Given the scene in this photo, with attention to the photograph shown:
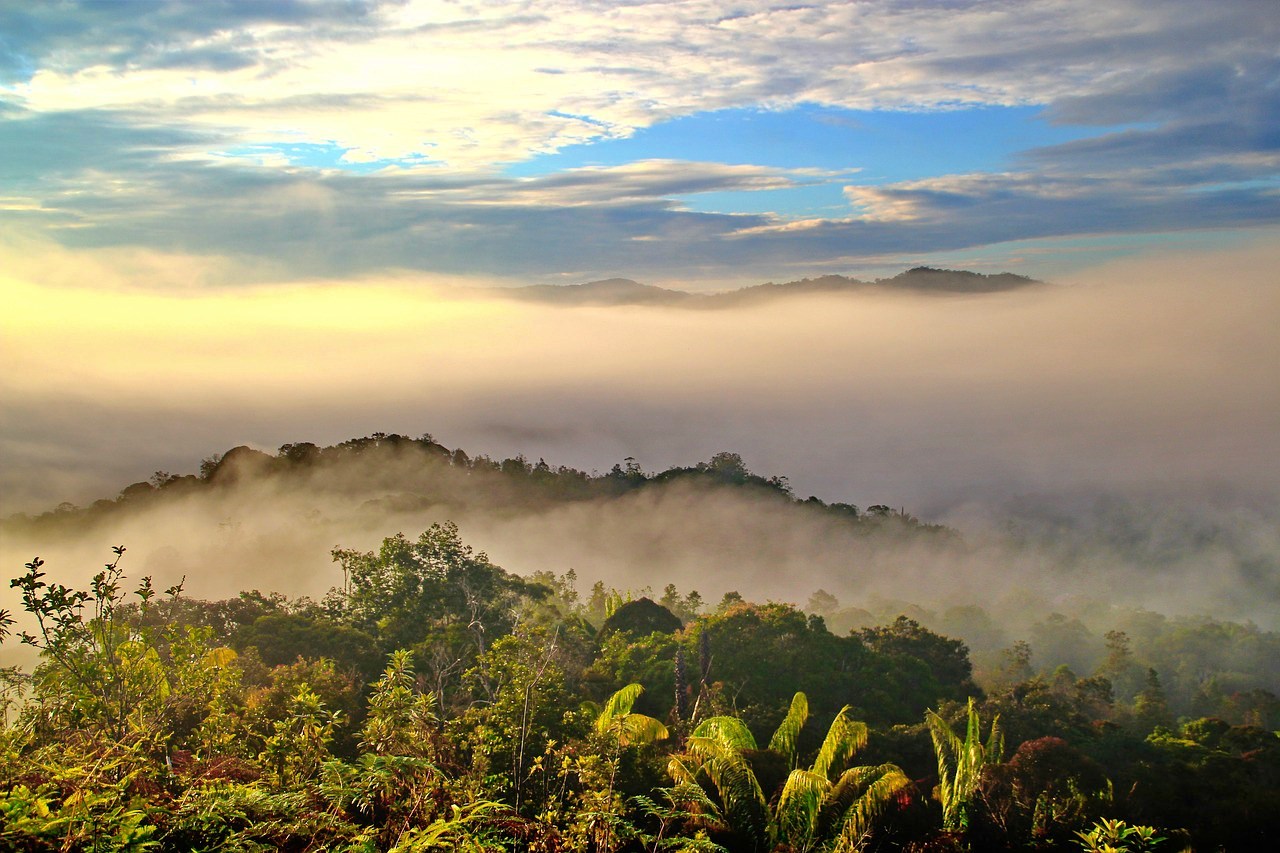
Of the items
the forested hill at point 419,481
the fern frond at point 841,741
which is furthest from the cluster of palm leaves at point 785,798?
the forested hill at point 419,481

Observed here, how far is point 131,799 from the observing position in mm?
6793

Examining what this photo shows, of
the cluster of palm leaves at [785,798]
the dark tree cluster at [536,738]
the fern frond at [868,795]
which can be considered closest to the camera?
the dark tree cluster at [536,738]

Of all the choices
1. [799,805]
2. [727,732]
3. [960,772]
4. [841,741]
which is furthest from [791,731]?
[799,805]

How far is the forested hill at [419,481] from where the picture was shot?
56.4 metres

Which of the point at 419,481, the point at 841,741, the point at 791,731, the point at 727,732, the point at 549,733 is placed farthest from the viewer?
the point at 419,481

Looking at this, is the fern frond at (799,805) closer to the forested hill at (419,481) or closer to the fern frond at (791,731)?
the fern frond at (791,731)

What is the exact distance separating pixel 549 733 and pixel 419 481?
4993 centimetres

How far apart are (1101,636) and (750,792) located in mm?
49238

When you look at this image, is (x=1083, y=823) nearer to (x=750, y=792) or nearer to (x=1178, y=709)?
(x=750, y=792)

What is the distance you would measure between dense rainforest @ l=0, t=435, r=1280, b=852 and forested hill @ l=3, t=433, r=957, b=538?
2247cm

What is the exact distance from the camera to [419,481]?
62.7 metres

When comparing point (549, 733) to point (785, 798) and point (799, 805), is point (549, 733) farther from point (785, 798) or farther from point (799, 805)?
point (799, 805)

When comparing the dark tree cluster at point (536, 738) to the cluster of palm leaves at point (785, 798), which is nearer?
the dark tree cluster at point (536, 738)

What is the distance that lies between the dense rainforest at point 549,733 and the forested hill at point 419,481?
2247 centimetres
